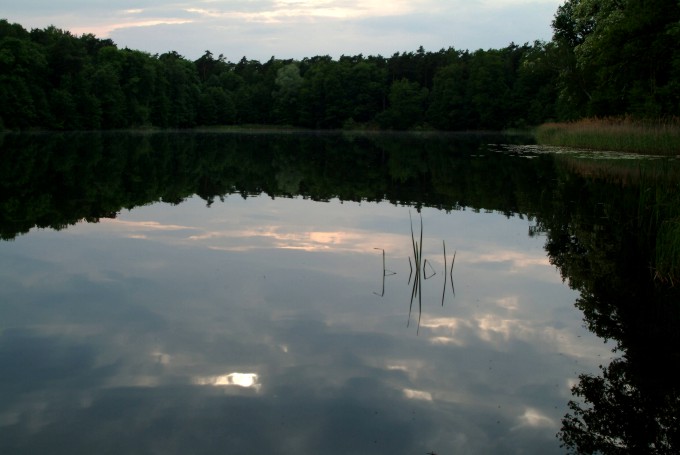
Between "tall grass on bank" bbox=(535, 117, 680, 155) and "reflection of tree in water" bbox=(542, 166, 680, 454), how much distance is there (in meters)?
16.1

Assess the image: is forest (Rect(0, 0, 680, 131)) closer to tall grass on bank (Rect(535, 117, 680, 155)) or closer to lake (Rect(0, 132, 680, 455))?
tall grass on bank (Rect(535, 117, 680, 155))

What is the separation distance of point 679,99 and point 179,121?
89.6 m

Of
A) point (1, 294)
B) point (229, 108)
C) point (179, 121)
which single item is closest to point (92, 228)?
point (1, 294)

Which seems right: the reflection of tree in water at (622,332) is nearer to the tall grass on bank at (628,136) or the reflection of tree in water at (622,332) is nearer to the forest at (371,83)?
the tall grass on bank at (628,136)

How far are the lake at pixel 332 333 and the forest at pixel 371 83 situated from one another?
23.5 metres

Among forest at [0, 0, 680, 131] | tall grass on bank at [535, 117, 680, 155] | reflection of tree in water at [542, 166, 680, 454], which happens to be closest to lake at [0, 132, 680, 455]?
reflection of tree in water at [542, 166, 680, 454]

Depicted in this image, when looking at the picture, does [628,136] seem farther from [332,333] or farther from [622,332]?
[332,333]

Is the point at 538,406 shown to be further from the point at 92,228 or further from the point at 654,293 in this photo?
the point at 92,228

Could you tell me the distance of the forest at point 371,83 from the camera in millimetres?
36781

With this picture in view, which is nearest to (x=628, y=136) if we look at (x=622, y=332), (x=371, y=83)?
(x=622, y=332)

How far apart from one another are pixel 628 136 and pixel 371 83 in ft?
303

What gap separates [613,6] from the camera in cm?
3909

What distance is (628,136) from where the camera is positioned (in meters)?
32.0

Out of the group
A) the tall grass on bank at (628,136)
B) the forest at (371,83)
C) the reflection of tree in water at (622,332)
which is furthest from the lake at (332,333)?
the forest at (371,83)
